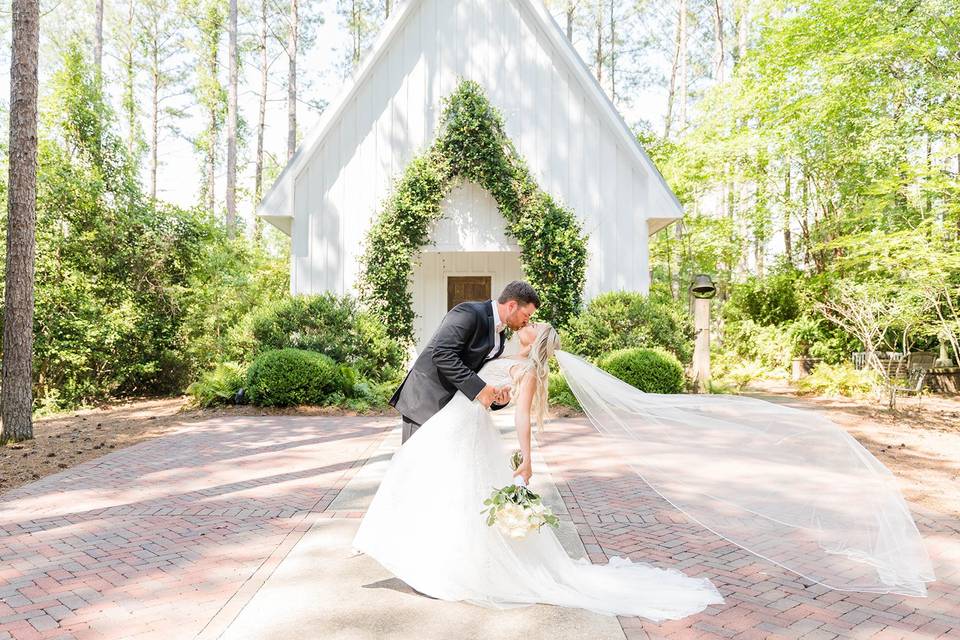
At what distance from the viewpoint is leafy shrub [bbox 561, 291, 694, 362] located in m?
13.0

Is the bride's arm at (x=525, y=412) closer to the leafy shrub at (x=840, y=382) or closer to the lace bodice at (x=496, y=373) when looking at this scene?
the lace bodice at (x=496, y=373)

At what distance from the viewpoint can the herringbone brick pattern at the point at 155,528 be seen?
3.62m

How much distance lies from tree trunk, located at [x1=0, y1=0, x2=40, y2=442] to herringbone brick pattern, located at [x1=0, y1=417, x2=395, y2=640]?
1.81m

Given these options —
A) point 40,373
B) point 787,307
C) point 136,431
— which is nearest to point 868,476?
point 136,431

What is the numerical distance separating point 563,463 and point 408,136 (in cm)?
A: 963

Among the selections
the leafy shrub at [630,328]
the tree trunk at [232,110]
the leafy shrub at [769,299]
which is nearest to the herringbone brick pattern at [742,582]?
the leafy shrub at [630,328]

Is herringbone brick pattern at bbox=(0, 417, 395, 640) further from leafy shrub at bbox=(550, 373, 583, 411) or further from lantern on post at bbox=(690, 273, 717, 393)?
lantern on post at bbox=(690, 273, 717, 393)

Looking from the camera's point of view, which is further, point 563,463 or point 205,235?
point 205,235

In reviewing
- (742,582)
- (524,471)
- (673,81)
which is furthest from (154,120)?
(742,582)

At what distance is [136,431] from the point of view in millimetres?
10156

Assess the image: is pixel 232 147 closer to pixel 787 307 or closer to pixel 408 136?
pixel 408 136

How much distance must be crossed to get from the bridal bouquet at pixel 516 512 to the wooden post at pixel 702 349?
978cm

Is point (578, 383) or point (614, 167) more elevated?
point (614, 167)

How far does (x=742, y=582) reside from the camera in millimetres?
4180
